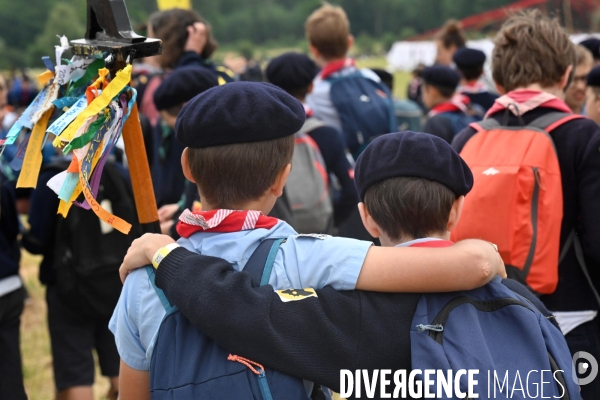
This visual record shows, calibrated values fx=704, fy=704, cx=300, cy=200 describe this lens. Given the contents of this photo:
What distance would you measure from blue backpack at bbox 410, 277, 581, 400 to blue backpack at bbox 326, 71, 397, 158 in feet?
11.4

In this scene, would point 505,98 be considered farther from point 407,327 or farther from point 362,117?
point 362,117

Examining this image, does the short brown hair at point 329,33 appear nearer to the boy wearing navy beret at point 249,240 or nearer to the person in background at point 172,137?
the person in background at point 172,137

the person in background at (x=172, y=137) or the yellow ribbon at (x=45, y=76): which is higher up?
the yellow ribbon at (x=45, y=76)

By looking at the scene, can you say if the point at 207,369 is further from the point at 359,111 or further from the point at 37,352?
the point at 37,352

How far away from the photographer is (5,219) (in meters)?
3.42

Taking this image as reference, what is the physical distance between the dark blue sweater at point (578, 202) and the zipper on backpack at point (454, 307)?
0.99 m

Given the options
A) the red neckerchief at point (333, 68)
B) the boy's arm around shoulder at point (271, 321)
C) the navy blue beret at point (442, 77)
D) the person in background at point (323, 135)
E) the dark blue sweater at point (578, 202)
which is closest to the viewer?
the boy's arm around shoulder at point (271, 321)

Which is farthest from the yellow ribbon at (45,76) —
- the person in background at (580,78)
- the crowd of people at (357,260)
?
the person in background at (580,78)

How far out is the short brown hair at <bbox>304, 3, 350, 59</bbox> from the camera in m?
5.26

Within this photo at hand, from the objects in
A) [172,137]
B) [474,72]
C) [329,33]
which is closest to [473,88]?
[474,72]

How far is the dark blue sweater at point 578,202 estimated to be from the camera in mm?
2584

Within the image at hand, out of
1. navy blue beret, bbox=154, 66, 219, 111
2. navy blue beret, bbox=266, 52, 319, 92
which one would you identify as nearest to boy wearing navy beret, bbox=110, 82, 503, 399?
navy blue beret, bbox=154, 66, 219, 111

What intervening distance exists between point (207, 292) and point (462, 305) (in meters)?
0.61

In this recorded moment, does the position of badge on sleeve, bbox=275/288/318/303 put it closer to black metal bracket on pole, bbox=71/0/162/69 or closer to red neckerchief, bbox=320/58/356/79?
black metal bracket on pole, bbox=71/0/162/69
